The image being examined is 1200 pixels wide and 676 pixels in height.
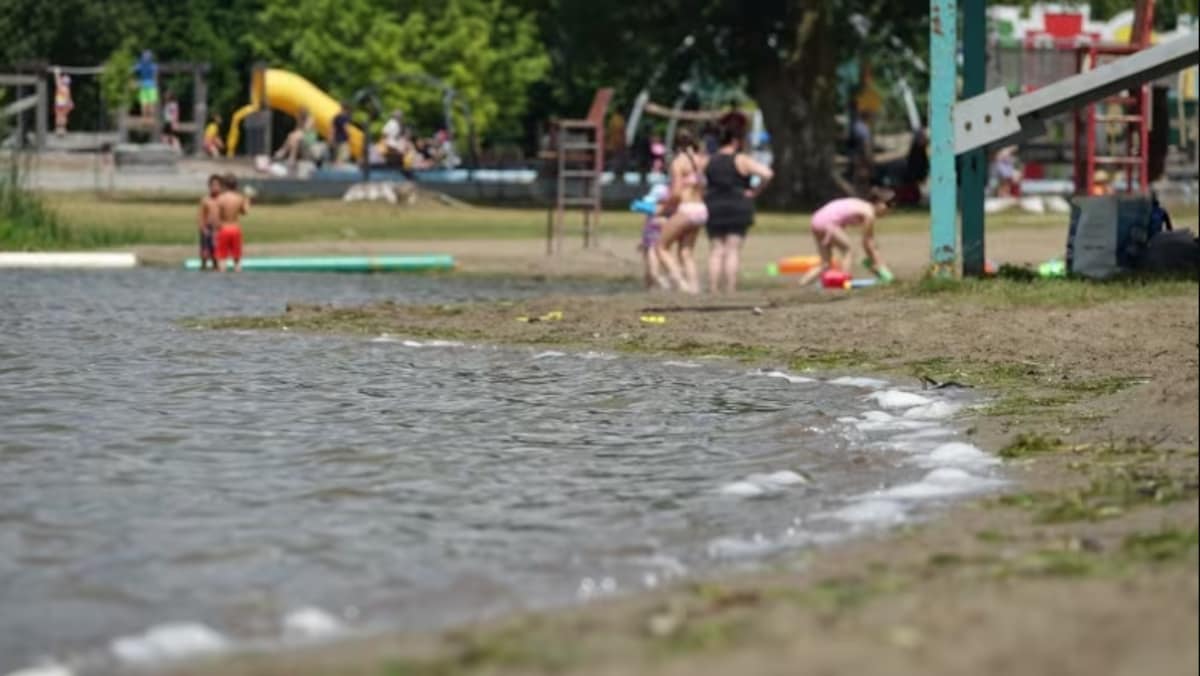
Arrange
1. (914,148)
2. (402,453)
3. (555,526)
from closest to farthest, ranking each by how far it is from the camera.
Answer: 1. (555,526)
2. (402,453)
3. (914,148)

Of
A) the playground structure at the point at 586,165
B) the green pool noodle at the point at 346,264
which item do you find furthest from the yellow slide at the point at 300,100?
the green pool noodle at the point at 346,264

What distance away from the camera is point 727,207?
23.4 metres

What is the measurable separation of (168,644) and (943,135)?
13.4 metres

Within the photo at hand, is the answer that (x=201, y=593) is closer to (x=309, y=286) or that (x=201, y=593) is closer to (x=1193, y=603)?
(x=1193, y=603)

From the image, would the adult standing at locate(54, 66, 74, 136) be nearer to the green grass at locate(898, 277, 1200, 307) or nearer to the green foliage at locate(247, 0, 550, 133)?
the green foliage at locate(247, 0, 550, 133)

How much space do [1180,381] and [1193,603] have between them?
16.5ft

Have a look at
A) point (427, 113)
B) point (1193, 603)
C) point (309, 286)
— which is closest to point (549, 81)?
point (427, 113)

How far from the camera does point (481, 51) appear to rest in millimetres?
66500

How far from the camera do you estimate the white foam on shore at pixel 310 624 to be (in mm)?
6695

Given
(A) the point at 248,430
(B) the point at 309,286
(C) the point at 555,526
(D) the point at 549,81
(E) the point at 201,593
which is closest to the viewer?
(E) the point at 201,593

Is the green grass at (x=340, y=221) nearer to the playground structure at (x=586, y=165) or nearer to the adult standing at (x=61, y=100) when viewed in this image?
the playground structure at (x=586, y=165)

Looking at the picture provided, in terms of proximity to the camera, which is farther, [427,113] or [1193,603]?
[427,113]

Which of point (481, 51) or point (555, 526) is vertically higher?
point (481, 51)

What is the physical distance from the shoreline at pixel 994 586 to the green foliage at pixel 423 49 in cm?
5207
